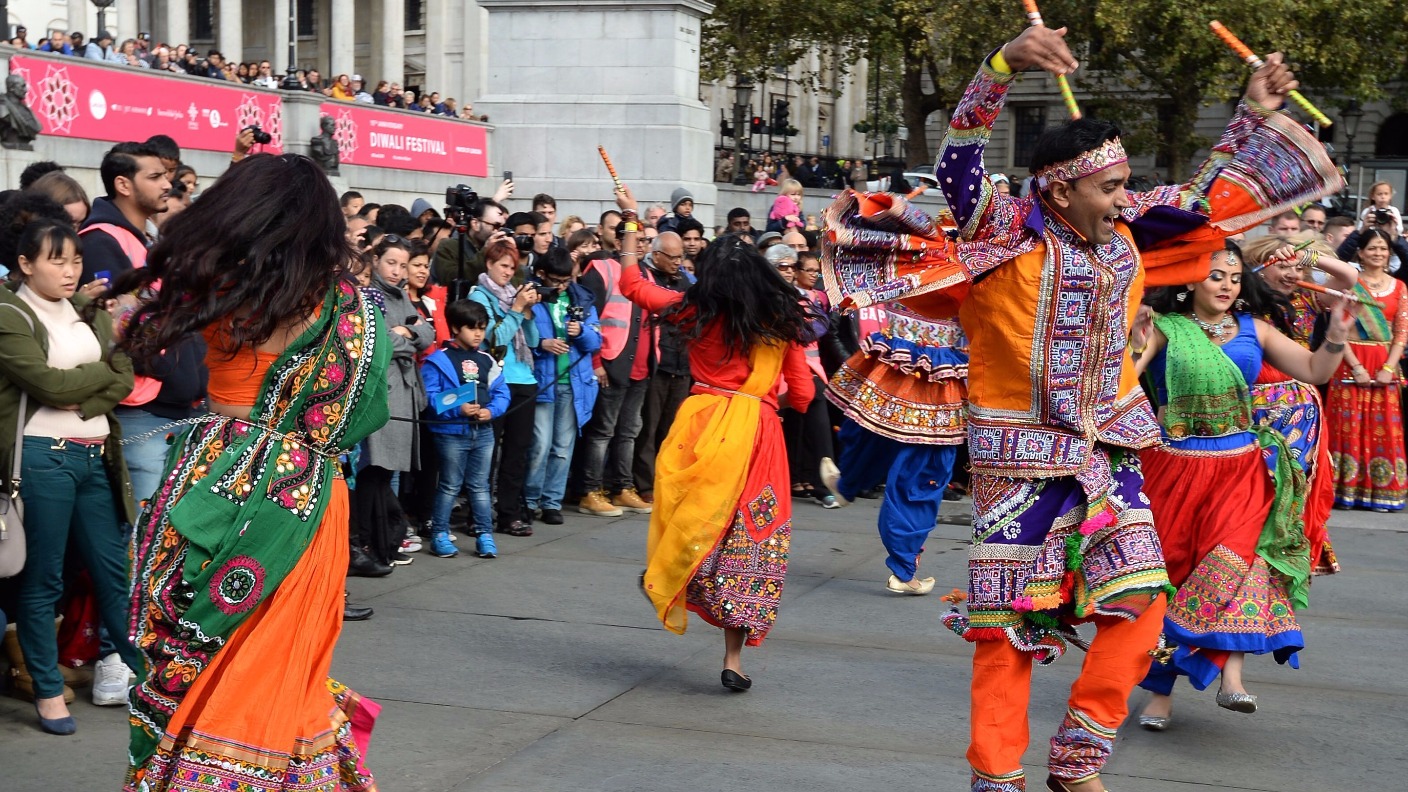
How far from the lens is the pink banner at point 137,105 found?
20.1 meters

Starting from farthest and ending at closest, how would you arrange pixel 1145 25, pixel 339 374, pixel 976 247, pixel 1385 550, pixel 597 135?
A: pixel 1145 25
pixel 597 135
pixel 1385 550
pixel 976 247
pixel 339 374

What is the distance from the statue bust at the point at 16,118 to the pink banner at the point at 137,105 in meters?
0.20

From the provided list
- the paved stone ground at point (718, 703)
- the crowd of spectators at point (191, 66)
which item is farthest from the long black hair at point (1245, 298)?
the crowd of spectators at point (191, 66)

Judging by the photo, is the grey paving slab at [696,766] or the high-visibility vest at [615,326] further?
the high-visibility vest at [615,326]

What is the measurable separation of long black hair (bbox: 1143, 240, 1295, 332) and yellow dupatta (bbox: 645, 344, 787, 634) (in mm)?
1798

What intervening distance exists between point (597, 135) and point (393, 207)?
577cm

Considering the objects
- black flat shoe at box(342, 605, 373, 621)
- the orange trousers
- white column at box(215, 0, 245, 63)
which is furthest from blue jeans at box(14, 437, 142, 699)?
white column at box(215, 0, 245, 63)

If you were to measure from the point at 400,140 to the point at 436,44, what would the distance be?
41.0m

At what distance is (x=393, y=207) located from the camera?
11102mm

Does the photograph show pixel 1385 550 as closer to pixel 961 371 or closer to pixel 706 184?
pixel 961 371

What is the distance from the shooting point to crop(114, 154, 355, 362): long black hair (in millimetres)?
3855

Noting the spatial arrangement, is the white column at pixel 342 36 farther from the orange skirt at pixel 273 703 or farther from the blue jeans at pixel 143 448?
the orange skirt at pixel 273 703

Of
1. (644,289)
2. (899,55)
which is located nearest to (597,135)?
(644,289)

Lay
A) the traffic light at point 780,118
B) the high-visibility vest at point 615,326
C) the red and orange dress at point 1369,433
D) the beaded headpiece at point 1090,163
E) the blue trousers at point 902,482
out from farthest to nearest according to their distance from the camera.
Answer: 1. the traffic light at point 780,118
2. the red and orange dress at point 1369,433
3. the high-visibility vest at point 615,326
4. the blue trousers at point 902,482
5. the beaded headpiece at point 1090,163
